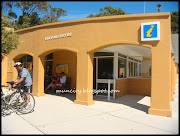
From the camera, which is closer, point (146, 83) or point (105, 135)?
point (105, 135)

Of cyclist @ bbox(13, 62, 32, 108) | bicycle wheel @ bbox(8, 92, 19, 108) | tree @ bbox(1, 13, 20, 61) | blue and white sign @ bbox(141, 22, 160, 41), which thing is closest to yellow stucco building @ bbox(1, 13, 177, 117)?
blue and white sign @ bbox(141, 22, 160, 41)

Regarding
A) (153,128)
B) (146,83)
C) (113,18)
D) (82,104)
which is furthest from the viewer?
(146,83)

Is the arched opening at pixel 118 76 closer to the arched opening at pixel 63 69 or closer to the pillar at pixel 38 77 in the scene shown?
the arched opening at pixel 63 69

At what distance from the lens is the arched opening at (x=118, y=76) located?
31.9 feet

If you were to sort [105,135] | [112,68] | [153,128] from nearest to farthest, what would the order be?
[105,135] < [153,128] < [112,68]

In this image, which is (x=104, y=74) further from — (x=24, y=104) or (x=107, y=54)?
(x=24, y=104)

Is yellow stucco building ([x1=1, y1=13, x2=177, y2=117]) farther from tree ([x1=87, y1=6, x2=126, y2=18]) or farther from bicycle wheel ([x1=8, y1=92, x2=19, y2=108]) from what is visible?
tree ([x1=87, y1=6, x2=126, y2=18])

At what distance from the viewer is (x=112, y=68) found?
10.2m

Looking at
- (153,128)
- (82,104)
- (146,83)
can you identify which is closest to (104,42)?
(82,104)

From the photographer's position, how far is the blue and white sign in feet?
20.7

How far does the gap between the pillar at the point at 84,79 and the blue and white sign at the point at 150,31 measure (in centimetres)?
257

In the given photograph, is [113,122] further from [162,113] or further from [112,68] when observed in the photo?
[112,68]

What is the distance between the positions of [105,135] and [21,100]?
3.19 meters

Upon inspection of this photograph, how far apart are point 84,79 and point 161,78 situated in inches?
129
